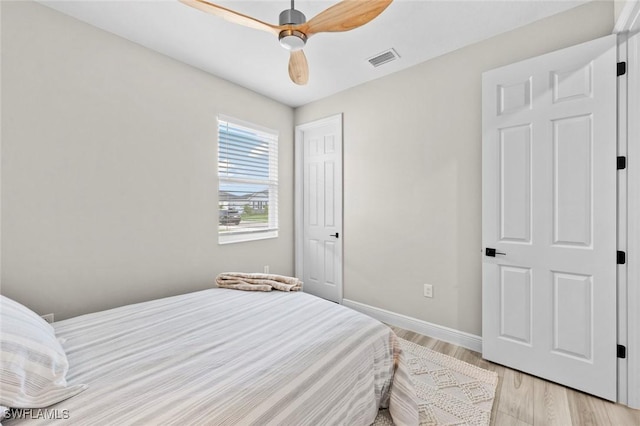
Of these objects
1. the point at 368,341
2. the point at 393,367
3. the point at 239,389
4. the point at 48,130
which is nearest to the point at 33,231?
the point at 48,130

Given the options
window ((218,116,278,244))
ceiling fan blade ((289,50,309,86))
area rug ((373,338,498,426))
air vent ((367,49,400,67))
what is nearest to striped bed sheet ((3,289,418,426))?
area rug ((373,338,498,426))

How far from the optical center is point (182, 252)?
2.62 m

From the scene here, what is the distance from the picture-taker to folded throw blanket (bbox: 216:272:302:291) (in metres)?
2.23

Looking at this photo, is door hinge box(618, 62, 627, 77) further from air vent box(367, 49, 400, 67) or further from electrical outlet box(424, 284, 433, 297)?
electrical outlet box(424, 284, 433, 297)

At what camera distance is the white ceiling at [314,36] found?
6.27ft

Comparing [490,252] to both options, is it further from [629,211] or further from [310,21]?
[310,21]

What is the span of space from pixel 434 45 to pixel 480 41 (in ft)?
1.22

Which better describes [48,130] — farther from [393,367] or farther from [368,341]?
[393,367]

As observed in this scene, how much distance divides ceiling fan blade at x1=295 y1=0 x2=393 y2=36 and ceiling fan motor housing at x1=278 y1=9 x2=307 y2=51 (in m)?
0.03

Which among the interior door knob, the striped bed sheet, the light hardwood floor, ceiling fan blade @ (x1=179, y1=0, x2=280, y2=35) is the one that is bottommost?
the light hardwood floor

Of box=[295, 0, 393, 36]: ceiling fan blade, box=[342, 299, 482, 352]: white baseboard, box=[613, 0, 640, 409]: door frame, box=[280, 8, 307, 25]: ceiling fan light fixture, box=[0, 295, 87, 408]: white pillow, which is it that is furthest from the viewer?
box=[342, 299, 482, 352]: white baseboard

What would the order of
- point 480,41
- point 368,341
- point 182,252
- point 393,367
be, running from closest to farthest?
point 368,341, point 393,367, point 480,41, point 182,252

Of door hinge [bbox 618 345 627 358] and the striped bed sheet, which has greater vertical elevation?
the striped bed sheet

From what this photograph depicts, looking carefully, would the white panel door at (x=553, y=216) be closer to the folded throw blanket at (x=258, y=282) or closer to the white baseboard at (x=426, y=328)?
the white baseboard at (x=426, y=328)
